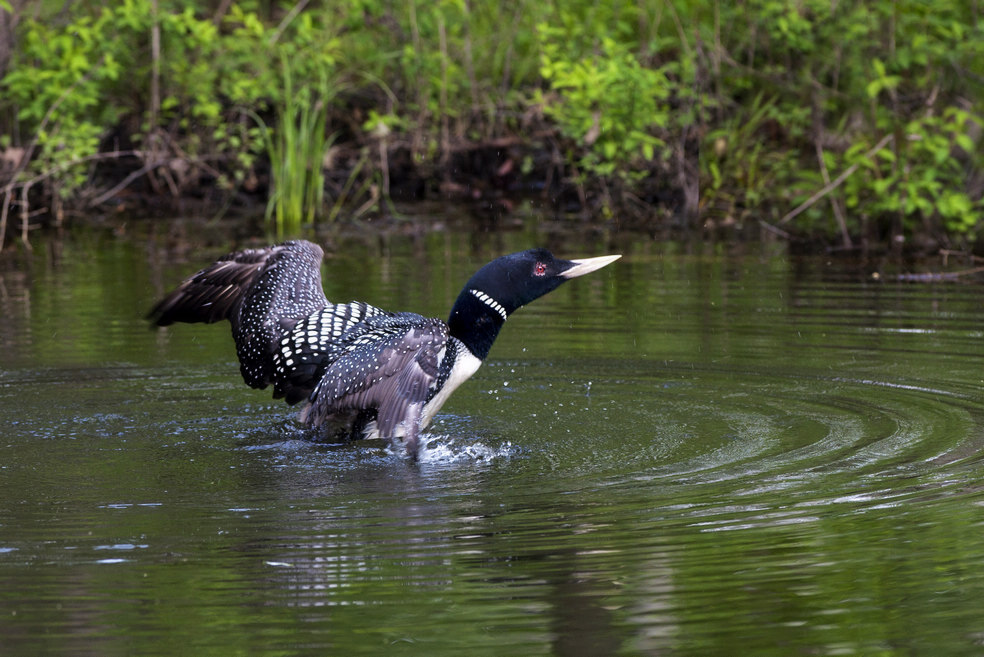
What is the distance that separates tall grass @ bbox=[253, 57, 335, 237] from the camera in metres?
11.5

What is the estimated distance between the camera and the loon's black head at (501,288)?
5359 mm

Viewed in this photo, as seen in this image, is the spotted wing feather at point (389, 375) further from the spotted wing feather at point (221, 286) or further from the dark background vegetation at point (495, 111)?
the dark background vegetation at point (495, 111)

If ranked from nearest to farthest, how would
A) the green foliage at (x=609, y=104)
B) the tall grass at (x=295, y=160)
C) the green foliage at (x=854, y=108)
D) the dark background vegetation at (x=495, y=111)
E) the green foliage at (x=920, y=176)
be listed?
the green foliage at (x=920, y=176) → the green foliage at (x=854, y=108) → the dark background vegetation at (x=495, y=111) → the green foliage at (x=609, y=104) → the tall grass at (x=295, y=160)

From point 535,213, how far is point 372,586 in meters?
9.07

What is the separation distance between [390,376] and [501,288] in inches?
25.9

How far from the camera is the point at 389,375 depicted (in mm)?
4922

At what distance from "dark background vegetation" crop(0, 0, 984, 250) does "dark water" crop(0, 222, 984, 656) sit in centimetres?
292

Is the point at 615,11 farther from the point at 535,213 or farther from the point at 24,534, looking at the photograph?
the point at 24,534

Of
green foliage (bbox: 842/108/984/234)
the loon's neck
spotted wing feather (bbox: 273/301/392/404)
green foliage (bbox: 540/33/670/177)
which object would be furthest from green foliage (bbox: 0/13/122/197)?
the loon's neck

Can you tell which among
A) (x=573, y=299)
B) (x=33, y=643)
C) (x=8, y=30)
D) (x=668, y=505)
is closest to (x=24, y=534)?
(x=33, y=643)

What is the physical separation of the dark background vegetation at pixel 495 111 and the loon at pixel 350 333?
4917mm

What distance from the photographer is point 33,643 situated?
3.24m

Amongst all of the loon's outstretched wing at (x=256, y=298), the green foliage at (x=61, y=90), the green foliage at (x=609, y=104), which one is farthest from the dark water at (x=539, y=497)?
the green foliage at (x=61, y=90)

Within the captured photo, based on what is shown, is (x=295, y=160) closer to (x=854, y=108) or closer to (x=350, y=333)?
(x=854, y=108)
